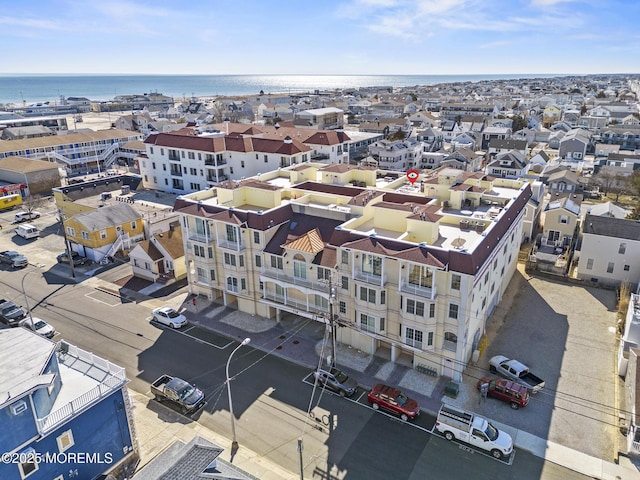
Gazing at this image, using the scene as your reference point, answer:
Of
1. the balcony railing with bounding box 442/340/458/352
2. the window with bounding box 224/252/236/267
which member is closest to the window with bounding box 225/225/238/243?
the window with bounding box 224/252/236/267

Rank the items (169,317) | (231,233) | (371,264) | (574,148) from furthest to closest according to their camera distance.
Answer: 1. (574,148)
2. (169,317)
3. (231,233)
4. (371,264)

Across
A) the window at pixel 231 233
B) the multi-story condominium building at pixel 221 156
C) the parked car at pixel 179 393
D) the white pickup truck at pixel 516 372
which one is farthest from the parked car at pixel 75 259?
the white pickup truck at pixel 516 372

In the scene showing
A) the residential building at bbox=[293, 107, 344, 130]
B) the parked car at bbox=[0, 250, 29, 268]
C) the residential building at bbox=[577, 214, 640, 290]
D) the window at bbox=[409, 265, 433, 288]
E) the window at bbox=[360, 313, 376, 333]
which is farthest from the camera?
the residential building at bbox=[293, 107, 344, 130]

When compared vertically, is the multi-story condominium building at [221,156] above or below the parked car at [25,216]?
above

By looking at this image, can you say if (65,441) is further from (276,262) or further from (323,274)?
(323,274)

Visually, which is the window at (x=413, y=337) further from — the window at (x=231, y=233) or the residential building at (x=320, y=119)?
the residential building at (x=320, y=119)

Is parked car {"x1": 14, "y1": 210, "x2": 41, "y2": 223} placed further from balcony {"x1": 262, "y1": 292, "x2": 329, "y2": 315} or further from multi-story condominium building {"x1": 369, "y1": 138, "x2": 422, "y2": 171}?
multi-story condominium building {"x1": 369, "y1": 138, "x2": 422, "y2": 171}

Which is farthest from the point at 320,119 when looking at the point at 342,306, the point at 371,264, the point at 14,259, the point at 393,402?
the point at 393,402
